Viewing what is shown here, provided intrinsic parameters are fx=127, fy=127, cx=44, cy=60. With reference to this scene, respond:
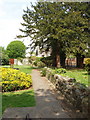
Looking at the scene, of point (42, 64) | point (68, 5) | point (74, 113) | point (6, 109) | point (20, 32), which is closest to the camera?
point (74, 113)

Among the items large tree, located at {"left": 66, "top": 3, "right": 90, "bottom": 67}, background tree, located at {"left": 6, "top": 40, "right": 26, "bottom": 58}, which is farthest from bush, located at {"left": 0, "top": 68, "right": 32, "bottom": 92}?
background tree, located at {"left": 6, "top": 40, "right": 26, "bottom": 58}

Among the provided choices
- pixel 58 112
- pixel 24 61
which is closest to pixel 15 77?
pixel 58 112

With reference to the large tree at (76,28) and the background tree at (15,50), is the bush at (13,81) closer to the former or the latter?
the large tree at (76,28)

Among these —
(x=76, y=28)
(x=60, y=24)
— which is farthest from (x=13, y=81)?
(x=76, y=28)

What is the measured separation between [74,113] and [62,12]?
11.4 meters

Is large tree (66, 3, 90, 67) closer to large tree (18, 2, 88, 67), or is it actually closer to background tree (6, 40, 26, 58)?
large tree (18, 2, 88, 67)

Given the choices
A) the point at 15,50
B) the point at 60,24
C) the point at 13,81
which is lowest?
the point at 13,81

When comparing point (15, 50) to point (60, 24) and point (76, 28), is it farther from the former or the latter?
point (76, 28)

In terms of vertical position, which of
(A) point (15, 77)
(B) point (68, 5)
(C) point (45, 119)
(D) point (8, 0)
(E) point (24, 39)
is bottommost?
(C) point (45, 119)

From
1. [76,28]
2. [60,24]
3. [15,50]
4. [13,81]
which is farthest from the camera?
[15,50]

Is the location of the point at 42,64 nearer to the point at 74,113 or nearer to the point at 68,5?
the point at 68,5

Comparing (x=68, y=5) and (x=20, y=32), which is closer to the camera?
(x=68, y=5)

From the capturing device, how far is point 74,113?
3.41 m

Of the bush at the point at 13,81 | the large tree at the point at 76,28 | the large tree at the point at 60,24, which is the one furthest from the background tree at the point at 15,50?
the bush at the point at 13,81
